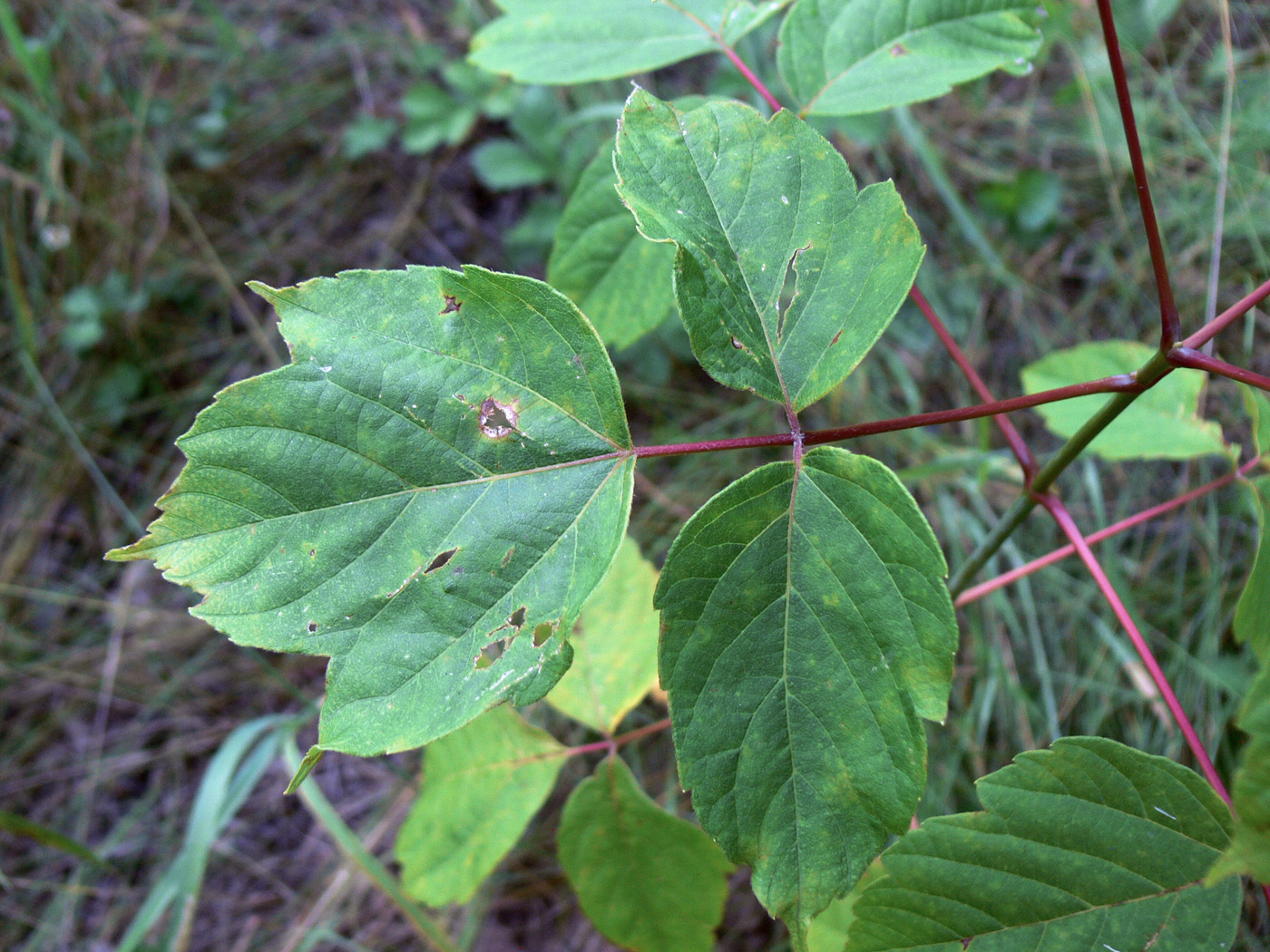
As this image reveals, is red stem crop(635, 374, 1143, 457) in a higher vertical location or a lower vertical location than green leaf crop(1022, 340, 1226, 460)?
higher

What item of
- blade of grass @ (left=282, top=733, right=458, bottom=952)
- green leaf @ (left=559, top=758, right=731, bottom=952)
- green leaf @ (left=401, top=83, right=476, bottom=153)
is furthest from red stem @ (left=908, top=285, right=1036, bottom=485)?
green leaf @ (left=401, top=83, right=476, bottom=153)

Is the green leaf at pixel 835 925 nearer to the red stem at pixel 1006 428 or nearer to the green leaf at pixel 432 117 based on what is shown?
the red stem at pixel 1006 428

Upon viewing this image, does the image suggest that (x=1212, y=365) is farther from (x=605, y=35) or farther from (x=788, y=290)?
(x=605, y=35)

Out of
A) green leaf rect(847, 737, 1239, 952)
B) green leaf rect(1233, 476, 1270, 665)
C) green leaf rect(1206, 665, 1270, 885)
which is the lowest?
green leaf rect(847, 737, 1239, 952)

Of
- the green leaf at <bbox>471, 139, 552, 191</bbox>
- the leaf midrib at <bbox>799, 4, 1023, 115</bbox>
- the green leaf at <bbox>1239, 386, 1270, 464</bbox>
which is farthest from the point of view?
the green leaf at <bbox>471, 139, 552, 191</bbox>

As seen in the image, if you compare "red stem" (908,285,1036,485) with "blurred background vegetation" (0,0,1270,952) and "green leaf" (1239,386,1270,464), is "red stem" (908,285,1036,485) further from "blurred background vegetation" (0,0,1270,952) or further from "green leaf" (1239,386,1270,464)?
"blurred background vegetation" (0,0,1270,952)

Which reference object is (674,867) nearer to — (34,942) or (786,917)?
(786,917)

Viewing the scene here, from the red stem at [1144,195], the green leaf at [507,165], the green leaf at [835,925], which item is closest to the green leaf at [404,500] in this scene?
the red stem at [1144,195]

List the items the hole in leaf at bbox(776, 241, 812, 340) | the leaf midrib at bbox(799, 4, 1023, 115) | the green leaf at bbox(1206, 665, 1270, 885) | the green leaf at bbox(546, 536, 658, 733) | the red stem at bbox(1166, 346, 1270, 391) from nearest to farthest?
the green leaf at bbox(1206, 665, 1270, 885) < the red stem at bbox(1166, 346, 1270, 391) < the hole in leaf at bbox(776, 241, 812, 340) < the leaf midrib at bbox(799, 4, 1023, 115) < the green leaf at bbox(546, 536, 658, 733)
